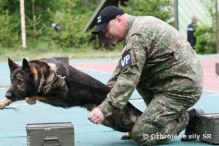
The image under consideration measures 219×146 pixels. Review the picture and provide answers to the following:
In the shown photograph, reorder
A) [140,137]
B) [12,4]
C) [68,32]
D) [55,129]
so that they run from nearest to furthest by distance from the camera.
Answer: [55,129] < [140,137] < [68,32] < [12,4]

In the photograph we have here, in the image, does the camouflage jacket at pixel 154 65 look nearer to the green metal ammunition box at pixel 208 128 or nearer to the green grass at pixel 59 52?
the green metal ammunition box at pixel 208 128

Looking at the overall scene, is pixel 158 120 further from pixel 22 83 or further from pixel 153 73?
pixel 22 83

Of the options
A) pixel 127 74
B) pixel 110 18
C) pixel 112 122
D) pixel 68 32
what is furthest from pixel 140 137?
Result: pixel 68 32

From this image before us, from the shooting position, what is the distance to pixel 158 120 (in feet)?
19.9

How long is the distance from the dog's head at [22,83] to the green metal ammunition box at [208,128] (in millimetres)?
1783

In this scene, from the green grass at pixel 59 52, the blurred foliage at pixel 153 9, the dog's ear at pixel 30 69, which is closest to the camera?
the dog's ear at pixel 30 69

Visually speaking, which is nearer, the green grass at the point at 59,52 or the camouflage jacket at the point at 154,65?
the camouflage jacket at the point at 154,65

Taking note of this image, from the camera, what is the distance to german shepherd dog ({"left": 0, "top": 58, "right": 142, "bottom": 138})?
561 cm

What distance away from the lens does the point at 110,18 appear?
5.74 metres

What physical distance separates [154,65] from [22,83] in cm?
130

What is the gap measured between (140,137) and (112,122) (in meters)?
0.34

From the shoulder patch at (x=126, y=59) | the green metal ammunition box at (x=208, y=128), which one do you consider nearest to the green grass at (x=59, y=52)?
the green metal ammunition box at (x=208, y=128)

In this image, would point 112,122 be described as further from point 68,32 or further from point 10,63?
point 68,32

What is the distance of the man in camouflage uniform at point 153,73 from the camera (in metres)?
5.64
